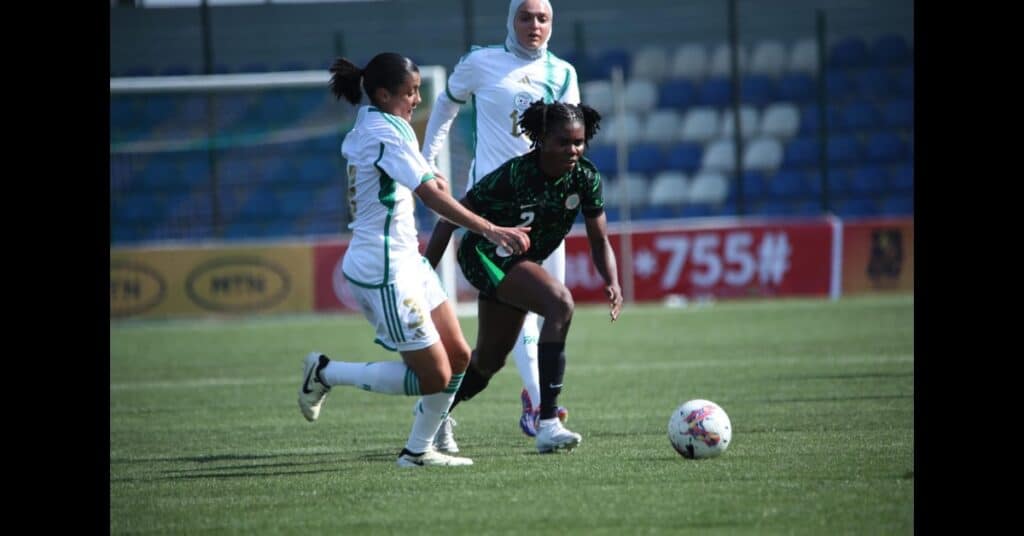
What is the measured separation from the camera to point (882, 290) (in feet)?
67.5

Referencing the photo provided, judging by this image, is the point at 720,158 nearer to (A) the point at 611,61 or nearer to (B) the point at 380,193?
(A) the point at 611,61

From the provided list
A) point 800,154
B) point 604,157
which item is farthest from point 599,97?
point 800,154

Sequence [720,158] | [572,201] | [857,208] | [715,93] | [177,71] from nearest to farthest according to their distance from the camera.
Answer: [572,201]
[857,208]
[720,158]
[177,71]
[715,93]

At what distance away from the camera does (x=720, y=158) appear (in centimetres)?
2561

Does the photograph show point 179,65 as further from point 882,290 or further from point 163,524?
point 163,524

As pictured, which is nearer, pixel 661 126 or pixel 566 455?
pixel 566 455

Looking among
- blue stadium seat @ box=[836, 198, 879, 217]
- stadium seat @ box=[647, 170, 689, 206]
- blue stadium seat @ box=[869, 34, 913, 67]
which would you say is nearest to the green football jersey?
blue stadium seat @ box=[836, 198, 879, 217]

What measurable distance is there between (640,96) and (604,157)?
1.84 meters

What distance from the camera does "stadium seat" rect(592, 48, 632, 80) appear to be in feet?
88.3

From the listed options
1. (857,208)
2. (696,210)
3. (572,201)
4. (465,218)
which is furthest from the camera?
(696,210)

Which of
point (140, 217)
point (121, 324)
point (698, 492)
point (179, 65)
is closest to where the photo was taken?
point (698, 492)
